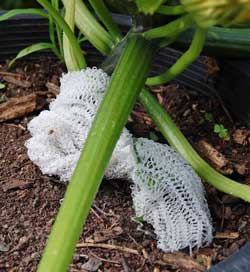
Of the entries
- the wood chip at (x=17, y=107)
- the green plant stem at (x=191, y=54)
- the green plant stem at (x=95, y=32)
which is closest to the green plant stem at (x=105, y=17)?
the green plant stem at (x=95, y=32)

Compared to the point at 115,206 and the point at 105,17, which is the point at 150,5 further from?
the point at 115,206

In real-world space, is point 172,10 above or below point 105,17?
above

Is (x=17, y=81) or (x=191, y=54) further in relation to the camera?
(x=17, y=81)

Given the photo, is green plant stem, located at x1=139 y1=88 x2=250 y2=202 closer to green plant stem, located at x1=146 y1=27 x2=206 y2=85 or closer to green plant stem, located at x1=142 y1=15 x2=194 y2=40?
green plant stem, located at x1=146 y1=27 x2=206 y2=85

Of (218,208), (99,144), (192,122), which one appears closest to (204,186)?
(218,208)

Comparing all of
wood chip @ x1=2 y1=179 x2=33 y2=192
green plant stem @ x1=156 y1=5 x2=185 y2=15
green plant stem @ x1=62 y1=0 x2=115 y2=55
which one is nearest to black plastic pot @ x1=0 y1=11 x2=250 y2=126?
green plant stem @ x1=62 y1=0 x2=115 y2=55

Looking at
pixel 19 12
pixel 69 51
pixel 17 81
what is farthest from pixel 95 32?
pixel 17 81

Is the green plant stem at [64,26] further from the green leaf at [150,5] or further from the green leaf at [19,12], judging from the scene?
the green leaf at [150,5]
